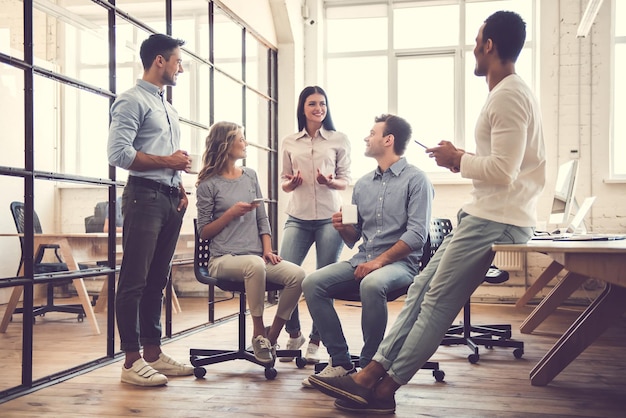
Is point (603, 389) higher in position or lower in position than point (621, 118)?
lower

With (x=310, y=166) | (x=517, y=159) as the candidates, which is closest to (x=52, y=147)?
(x=310, y=166)

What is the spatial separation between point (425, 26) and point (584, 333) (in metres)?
4.17

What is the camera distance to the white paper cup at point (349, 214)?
8.93ft

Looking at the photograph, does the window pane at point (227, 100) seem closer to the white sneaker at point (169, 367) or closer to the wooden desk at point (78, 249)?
the wooden desk at point (78, 249)

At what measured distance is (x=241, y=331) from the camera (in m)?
3.16

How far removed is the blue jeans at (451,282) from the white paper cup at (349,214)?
566 millimetres

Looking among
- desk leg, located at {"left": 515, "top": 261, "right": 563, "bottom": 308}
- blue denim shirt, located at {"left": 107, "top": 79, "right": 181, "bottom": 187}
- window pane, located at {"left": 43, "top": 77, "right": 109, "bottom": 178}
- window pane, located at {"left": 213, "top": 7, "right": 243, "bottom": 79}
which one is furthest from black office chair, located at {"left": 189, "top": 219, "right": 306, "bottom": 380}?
desk leg, located at {"left": 515, "top": 261, "right": 563, "bottom": 308}

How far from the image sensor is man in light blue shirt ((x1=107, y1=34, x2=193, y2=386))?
2.80 meters

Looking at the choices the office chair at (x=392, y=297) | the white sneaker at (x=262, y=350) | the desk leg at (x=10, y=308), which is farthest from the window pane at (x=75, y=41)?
the office chair at (x=392, y=297)

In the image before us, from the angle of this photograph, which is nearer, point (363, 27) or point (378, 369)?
point (378, 369)

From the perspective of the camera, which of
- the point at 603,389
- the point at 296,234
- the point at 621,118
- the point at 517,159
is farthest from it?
the point at 621,118

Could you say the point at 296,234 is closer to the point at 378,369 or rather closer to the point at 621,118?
the point at 378,369

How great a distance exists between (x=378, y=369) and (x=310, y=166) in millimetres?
1437

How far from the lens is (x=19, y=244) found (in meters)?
3.02
